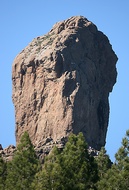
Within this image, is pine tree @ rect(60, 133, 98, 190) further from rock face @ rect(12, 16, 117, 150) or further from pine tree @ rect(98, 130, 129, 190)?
rock face @ rect(12, 16, 117, 150)

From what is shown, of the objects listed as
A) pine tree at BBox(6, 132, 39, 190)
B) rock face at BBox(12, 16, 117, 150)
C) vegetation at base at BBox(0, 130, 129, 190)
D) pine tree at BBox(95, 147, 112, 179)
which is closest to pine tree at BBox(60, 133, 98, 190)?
vegetation at base at BBox(0, 130, 129, 190)

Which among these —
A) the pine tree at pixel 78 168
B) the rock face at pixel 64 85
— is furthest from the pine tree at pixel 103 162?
the rock face at pixel 64 85

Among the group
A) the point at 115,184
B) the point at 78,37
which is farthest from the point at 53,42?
the point at 115,184

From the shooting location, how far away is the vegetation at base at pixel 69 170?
9231cm

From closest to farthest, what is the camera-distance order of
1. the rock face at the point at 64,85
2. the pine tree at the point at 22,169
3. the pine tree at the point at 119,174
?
the pine tree at the point at 119,174 → the pine tree at the point at 22,169 → the rock face at the point at 64,85

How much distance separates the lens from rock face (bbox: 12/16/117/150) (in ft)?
425

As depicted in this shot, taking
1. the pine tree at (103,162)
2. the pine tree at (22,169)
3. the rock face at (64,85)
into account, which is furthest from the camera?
the rock face at (64,85)

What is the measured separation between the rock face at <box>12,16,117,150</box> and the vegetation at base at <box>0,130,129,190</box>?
23.5 meters

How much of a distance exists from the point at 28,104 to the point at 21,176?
113 feet

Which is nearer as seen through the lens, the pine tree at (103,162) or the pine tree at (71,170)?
the pine tree at (71,170)

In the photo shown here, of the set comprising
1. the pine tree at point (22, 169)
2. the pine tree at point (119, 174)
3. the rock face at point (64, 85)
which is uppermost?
the rock face at point (64, 85)

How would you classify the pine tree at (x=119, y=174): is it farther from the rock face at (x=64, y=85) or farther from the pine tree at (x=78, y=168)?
the rock face at (x=64, y=85)

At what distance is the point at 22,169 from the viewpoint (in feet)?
331

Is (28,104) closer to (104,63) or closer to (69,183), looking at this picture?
(104,63)
